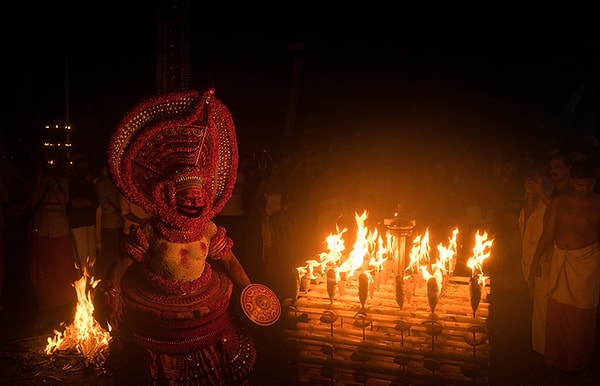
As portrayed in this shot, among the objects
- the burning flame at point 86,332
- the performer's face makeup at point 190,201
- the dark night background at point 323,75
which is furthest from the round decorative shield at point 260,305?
the dark night background at point 323,75

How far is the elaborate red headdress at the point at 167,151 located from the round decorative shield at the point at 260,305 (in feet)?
2.69

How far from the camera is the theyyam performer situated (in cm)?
478

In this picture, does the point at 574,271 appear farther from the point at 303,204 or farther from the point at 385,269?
the point at 303,204

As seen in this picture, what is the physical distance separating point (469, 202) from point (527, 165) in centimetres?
149

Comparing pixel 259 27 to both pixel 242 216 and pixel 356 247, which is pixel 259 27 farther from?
pixel 356 247

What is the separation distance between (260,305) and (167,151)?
1.67 m

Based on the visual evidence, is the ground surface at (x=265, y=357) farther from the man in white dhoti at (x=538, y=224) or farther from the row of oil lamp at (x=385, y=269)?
the row of oil lamp at (x=385, y=269)

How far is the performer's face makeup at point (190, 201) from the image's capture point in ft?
15.9

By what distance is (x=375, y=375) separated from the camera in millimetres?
4934

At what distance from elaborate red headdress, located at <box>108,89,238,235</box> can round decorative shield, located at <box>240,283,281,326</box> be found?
2.69ft

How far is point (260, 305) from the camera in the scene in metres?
5.22

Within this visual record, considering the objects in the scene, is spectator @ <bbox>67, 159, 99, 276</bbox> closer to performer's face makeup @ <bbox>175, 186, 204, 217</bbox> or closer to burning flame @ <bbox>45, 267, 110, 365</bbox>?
burning flame @ <bbox>45, 267, 110, 365</bbox>

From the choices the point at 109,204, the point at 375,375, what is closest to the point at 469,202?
the point at 375,375

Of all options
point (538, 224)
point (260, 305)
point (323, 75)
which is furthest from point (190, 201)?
point (323, 75)
